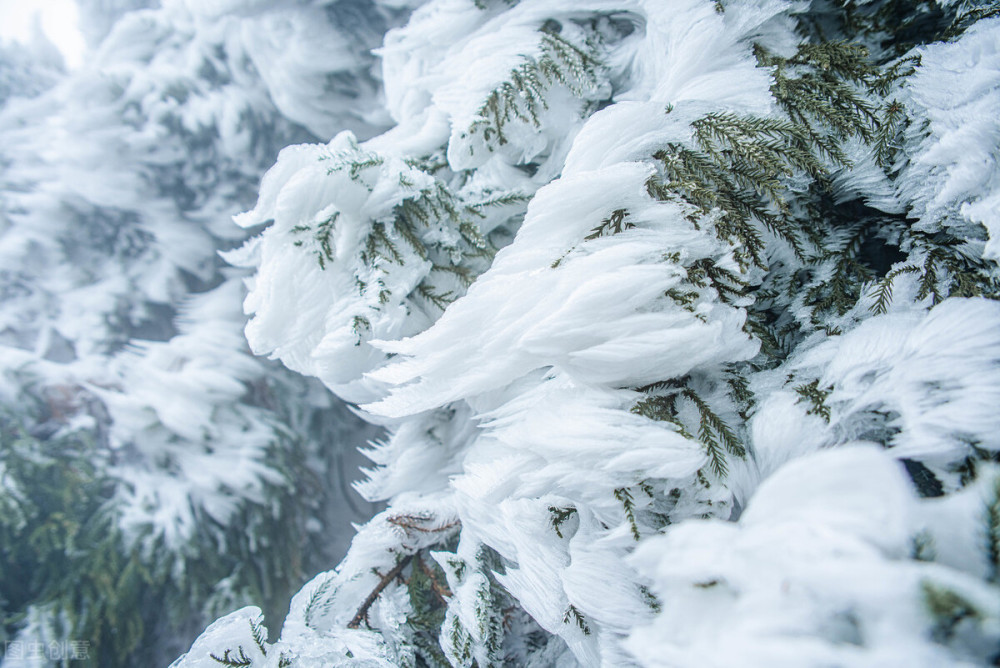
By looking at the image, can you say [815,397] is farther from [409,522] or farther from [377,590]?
[377,590]

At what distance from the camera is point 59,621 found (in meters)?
2.29

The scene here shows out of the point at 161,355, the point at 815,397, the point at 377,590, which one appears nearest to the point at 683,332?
the point at 815,397

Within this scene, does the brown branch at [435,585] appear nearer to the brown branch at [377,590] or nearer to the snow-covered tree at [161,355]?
the brown branch at [377,590]

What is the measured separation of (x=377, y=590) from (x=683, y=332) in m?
1.14

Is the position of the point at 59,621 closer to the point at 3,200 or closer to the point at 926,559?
the point at 3,200

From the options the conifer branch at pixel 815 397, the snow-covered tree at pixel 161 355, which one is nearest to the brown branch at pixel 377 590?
the conifer branch at pixel 815 397

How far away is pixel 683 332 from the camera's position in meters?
0.75

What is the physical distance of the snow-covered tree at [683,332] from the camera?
0.49 metres

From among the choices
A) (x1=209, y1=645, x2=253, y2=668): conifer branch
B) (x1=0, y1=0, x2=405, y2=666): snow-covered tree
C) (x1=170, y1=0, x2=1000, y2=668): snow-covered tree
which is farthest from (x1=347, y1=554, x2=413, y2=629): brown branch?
(x1=0, y1=0, x2=405, y2=666): snow-covered tree

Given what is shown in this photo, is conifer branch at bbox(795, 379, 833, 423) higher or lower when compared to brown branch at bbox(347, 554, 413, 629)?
higher

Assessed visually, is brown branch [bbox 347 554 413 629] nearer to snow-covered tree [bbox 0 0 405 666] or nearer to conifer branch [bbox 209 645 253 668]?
conifer branch [bbox 209 645 253 668]

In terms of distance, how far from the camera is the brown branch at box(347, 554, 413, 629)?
1.25 meters

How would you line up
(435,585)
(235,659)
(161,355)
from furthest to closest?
(161,355), (435,585), (235,659)

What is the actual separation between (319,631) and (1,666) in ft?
7.45
